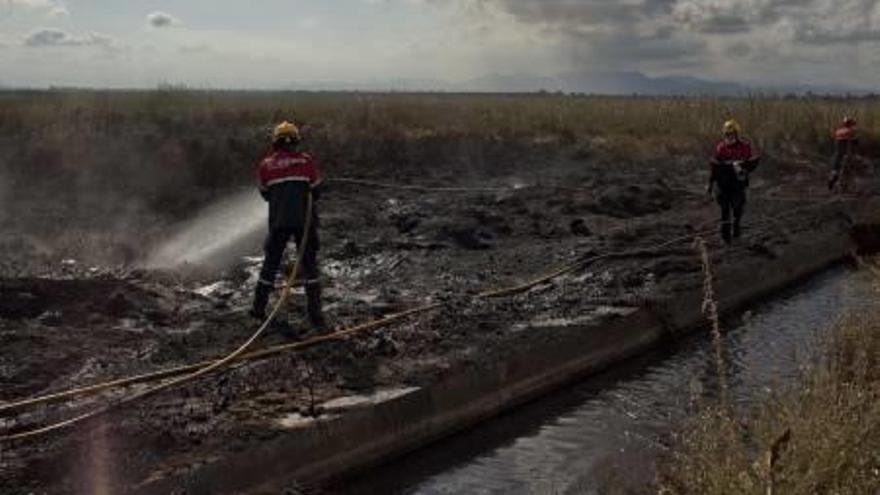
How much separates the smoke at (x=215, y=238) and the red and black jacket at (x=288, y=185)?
5.24 m

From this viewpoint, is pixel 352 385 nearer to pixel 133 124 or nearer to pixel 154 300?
pixel 154 300

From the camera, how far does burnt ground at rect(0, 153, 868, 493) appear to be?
7.75 m

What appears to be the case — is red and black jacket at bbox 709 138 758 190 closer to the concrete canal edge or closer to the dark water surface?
the concrete canal edge

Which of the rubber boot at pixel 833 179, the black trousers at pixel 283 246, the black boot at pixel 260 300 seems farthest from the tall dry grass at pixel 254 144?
the black trousers at pixel 283 246

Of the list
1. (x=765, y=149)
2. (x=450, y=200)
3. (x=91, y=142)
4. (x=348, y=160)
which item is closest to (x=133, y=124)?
(x=91, y=142)

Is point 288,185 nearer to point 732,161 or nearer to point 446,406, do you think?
point 446,406

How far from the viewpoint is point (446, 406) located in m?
9.57

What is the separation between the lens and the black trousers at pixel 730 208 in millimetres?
16484

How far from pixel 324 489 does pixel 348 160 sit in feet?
65.7

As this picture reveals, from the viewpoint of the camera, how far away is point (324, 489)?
8.01 metres

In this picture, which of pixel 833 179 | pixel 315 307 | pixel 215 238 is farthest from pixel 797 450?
pixel 833 179

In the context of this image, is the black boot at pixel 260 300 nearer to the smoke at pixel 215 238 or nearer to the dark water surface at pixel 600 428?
the dark water surface at pixel 600 428

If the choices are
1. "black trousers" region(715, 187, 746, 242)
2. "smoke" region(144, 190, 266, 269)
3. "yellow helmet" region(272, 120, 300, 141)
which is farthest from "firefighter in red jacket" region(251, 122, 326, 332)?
"black trousers" region(715, 187, 746, 242)

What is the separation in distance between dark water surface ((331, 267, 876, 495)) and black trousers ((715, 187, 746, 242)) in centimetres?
308
